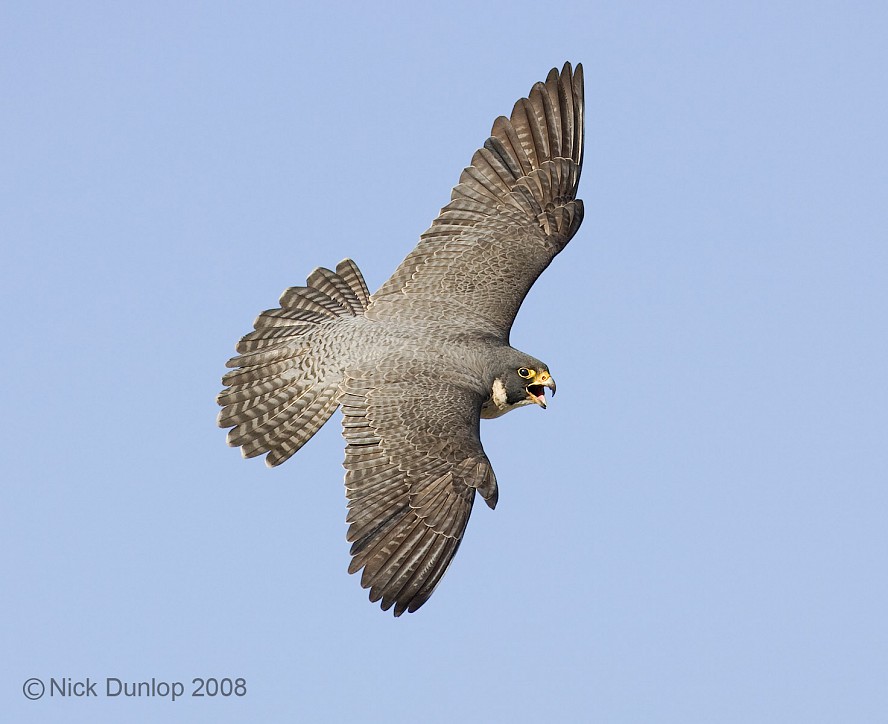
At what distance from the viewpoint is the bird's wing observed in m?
11.5

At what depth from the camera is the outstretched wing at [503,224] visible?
547 inches

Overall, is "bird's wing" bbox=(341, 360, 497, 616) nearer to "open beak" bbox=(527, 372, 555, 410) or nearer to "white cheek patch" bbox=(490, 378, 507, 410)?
"white cheek patch" bbox=(490, 378, 507, 410)

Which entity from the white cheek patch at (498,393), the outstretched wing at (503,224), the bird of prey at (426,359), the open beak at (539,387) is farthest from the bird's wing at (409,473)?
the outstretched wing at (503,224)

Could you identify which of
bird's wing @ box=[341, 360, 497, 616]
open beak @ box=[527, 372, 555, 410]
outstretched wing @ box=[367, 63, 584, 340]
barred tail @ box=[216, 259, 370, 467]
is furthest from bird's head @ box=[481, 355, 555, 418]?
barred tail @ box=[216, 259, 370, 467]

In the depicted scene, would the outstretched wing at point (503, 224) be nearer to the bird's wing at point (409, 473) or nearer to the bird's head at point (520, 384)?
the bird's head at point (520, 384)

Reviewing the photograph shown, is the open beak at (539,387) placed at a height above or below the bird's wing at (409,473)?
above

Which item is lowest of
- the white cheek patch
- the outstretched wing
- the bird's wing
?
the bird's wing

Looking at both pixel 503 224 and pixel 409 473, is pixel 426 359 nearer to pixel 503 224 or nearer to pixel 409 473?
pixel 409 473

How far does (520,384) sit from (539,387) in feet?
0.78

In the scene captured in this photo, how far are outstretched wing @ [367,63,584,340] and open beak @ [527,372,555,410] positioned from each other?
67cm

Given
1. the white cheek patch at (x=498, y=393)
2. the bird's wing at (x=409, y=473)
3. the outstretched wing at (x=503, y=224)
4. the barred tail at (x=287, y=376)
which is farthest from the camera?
the outstretched wing at (x=503, y=224)

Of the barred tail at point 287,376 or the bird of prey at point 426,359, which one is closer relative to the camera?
the bird of prey at point 426,359

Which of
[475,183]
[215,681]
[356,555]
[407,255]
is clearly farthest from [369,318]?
[215,681]

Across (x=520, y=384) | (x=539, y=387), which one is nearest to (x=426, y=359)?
(x=520, y=384)
